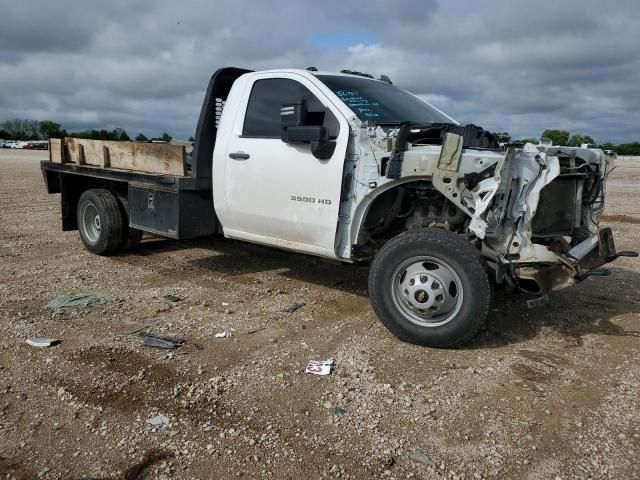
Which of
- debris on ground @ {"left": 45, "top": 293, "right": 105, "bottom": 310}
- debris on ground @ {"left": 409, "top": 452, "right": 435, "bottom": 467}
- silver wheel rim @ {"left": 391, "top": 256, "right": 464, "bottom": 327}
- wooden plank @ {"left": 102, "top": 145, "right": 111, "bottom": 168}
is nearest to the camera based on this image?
debris on ground @ {"left": 409, "top": 452, "right": 435, "bottom": 467}

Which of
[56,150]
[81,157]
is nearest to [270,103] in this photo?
[81,157]

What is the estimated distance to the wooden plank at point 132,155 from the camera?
5.92m

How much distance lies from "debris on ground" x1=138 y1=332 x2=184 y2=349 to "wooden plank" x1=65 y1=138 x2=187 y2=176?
2.03 metres

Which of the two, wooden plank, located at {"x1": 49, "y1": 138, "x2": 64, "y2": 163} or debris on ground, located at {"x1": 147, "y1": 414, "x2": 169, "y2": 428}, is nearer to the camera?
debris on ground, located at {"x1": 147, "y1": 414, "x2": 169, "y2": 428}

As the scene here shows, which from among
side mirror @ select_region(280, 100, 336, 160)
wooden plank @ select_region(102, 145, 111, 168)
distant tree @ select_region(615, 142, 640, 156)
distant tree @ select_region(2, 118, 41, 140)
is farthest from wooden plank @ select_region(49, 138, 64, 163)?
distant tree @ select_region(2, 118, 41, 140)

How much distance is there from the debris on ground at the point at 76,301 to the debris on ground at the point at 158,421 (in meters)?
2.31

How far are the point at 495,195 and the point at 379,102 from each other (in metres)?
1.65

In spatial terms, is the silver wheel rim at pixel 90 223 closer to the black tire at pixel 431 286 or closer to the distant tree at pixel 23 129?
the black tire at pixel 431 286

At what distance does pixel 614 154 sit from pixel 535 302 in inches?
68.8

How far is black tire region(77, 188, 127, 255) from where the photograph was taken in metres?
6.99

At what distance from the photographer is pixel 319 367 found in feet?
12.9

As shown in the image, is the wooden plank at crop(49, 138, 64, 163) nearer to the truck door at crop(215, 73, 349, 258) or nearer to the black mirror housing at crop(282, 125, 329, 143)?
the truck door at crop(215, 73, 349, 258)

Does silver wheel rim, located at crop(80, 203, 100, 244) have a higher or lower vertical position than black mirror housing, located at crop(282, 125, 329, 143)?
lower

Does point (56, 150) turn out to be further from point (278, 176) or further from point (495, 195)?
point (495, 195)
